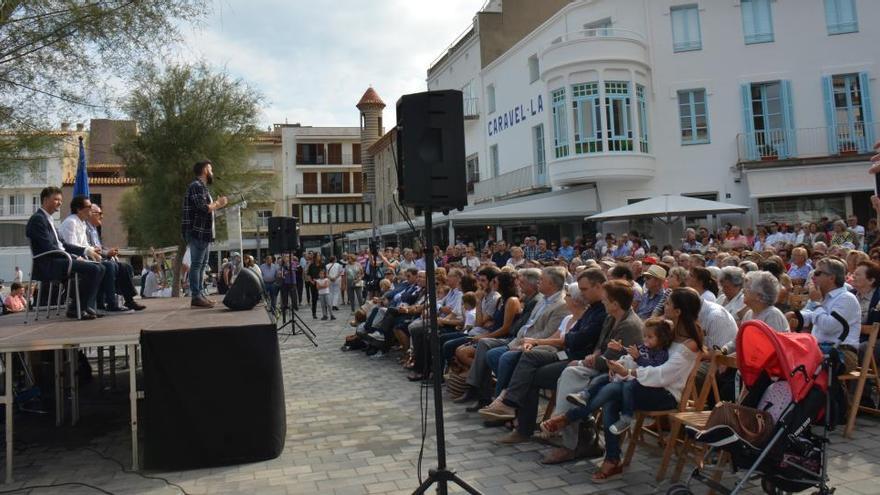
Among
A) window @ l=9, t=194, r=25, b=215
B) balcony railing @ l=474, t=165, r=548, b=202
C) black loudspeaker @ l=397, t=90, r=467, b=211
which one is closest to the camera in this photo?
black loudspeaker @ l=397, t=90, r=467, b=211

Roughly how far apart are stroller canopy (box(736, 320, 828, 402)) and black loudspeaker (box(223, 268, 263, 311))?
191 inches

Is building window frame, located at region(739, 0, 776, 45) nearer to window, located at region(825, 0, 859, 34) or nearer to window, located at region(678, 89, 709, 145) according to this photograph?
window, located at region(825, 0, 859, 34)

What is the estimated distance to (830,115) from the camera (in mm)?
20844

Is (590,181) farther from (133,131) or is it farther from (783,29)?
(133,131)

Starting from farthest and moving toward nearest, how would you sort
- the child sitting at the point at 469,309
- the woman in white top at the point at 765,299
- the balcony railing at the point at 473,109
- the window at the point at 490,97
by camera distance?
the balcony railing at the point at 473,109
the window at the point at 490,97
the child sitting at the point at 469,309
the woman in white top at the point at 765,299

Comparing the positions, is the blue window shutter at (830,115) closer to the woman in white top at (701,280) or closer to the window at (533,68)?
the window at (533,68)

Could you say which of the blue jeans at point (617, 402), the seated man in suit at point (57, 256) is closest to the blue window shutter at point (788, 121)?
the blue jeans at point (617, 402)

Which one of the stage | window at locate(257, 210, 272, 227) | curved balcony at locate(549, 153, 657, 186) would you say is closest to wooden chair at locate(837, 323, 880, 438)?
the stage

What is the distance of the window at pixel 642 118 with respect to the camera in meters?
21.6

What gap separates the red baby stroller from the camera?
3.56 metres

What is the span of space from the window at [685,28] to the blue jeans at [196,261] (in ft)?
63.1

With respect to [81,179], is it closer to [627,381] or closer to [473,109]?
[627,381]

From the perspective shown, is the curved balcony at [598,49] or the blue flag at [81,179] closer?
the blue flag at [81,179]

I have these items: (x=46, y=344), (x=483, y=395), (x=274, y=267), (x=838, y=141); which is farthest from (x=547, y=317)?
(x=838, y=141)
